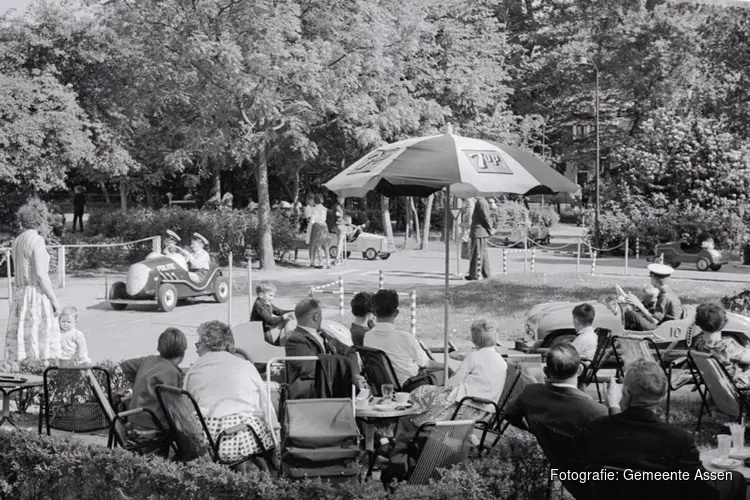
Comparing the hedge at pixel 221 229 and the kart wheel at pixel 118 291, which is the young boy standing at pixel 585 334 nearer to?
the kart wheel at pixel 118 291

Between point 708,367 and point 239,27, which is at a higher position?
point 239,27

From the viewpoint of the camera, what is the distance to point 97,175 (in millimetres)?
27531

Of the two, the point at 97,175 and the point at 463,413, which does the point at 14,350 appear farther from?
→ the point at 97,175

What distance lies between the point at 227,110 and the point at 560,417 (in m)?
18.5

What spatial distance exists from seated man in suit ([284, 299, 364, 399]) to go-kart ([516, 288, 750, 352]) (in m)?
3.34

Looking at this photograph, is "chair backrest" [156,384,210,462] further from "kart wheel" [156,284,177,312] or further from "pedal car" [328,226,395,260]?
"pedal car" [328,226,395,260]

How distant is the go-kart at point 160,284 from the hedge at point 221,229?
824cm

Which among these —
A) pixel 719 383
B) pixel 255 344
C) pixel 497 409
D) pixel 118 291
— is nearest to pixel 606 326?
pixel 719 383

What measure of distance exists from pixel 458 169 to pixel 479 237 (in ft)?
42.5

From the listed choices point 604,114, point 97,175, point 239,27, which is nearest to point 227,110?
point 239,27

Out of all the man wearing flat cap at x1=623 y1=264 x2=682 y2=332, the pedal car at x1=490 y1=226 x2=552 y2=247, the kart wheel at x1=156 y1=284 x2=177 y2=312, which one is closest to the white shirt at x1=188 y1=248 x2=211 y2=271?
the kart wheel at x1=156 y1=284 x2=177 y2=312

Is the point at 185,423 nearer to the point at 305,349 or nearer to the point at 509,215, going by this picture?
the point at 305,349

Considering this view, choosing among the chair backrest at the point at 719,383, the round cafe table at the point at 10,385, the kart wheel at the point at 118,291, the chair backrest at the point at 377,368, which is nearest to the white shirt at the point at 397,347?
the chair backrest at the point at 377,368

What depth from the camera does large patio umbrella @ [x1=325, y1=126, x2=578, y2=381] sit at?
7.57 meters
